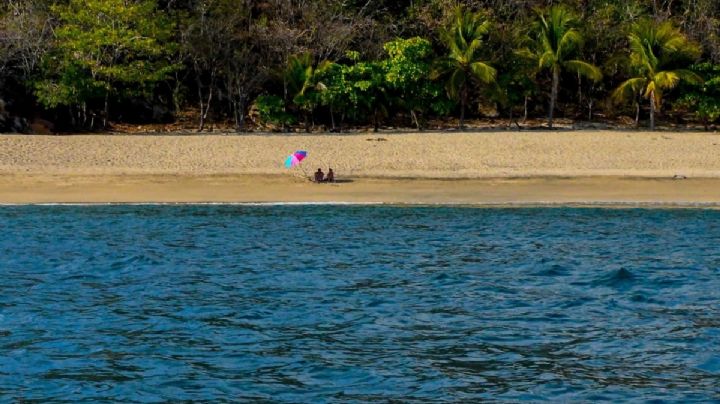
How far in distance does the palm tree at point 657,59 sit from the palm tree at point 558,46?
115 centimetres

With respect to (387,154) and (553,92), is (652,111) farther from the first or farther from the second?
(387,154)

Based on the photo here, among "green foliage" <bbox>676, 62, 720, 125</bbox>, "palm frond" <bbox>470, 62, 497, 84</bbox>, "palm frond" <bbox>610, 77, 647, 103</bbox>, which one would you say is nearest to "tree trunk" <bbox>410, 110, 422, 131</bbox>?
"palm frond" <bbox>470, 62, 497, 84</bbox>

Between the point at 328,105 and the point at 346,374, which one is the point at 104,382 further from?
the point at 328,105

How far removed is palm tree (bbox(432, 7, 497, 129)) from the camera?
34.1 meters

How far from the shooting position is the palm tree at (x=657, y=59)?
110 ft

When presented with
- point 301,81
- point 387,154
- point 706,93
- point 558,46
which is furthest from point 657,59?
point 387,154

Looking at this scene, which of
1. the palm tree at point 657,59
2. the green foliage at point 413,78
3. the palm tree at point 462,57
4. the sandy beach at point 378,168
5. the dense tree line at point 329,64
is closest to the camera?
the sandy beach at point 378,168

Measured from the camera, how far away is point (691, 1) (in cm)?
3919

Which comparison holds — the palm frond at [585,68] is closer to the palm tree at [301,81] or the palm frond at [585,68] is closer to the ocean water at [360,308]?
the palm tree at [301,81]

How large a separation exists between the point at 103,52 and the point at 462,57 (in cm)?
1005

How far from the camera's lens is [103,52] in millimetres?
33531

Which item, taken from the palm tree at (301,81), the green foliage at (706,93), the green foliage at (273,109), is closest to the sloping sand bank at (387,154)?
the palm tree at (301,81)

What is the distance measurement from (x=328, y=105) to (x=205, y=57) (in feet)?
12.4

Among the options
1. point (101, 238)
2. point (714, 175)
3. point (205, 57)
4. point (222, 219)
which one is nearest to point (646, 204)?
point (714, 175)
